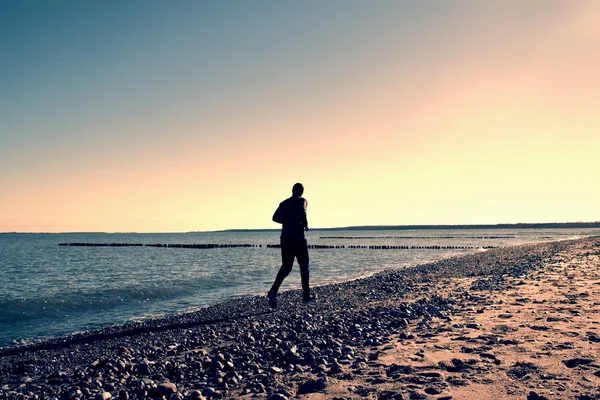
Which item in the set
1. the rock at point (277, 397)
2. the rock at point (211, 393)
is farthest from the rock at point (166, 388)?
the rock at point (277, 397)

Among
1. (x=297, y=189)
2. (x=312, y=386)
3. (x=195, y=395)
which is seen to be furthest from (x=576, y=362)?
(x=297, y=189)

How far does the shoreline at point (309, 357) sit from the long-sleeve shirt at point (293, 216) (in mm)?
1968

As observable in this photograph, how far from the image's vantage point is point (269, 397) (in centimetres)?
460

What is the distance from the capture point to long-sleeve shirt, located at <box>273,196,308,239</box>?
10414 mm

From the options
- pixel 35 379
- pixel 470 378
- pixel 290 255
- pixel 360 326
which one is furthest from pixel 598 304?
pixel 35 379

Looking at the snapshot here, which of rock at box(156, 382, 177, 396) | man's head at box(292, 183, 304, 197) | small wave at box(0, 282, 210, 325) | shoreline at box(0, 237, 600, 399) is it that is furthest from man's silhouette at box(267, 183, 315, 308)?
small wave at box(0, 282, 210, 325)

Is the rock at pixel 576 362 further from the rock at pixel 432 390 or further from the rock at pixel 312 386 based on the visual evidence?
the rock at pixel 312 386

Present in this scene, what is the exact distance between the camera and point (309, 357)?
5961mm

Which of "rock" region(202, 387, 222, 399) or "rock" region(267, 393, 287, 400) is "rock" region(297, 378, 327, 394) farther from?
"rock" region(202, 387, 222, 399)

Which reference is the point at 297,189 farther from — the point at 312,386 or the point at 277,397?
the point at 277,397

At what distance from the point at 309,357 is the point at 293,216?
16.0 feet

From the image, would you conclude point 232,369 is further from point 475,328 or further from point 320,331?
point 475,328

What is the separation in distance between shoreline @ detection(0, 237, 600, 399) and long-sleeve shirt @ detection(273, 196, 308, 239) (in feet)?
6.46

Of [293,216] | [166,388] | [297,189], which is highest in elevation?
[297,189]
